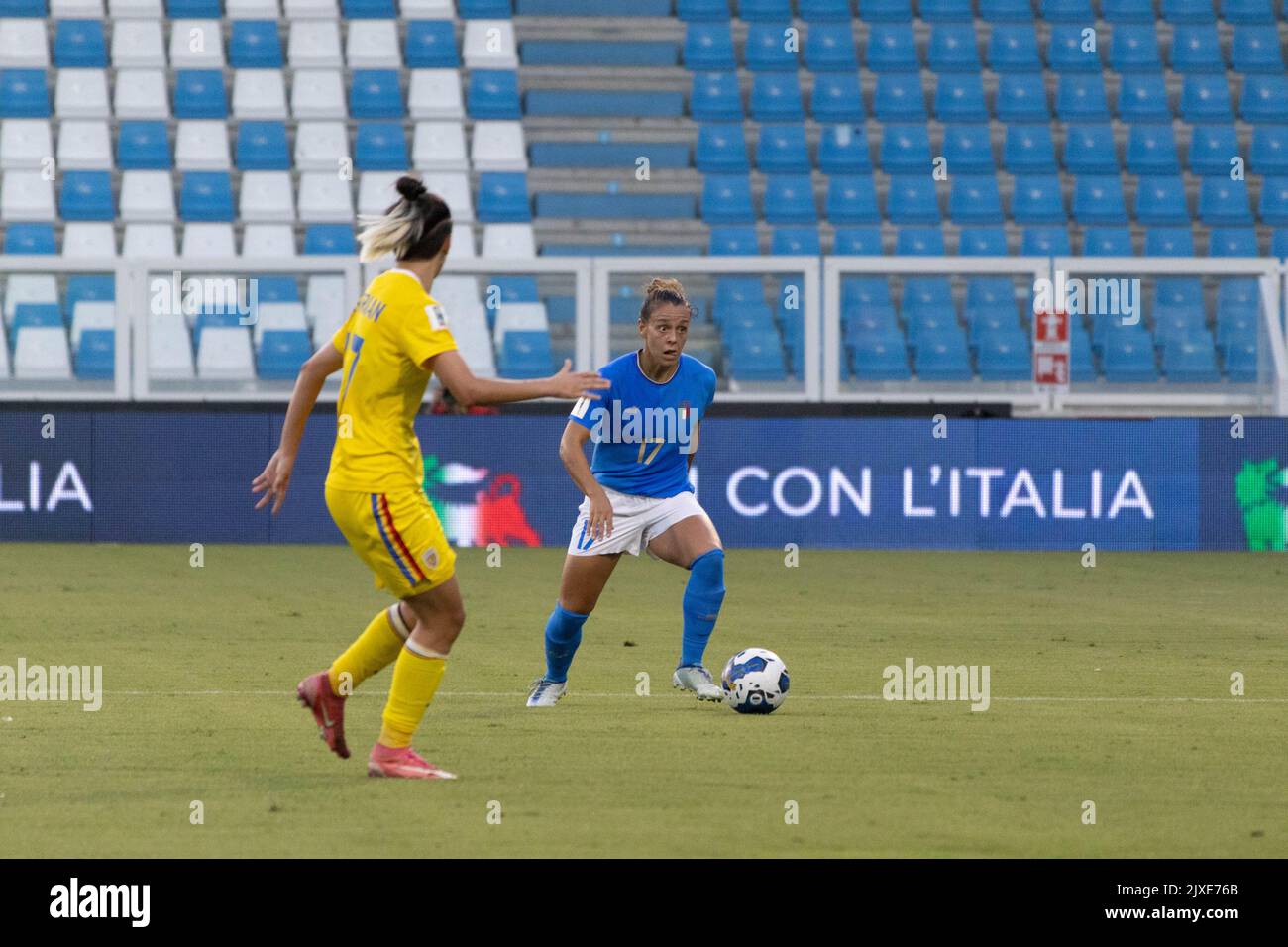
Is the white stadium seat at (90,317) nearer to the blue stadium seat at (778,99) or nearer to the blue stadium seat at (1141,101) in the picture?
the blue stadium seat at (778,99)

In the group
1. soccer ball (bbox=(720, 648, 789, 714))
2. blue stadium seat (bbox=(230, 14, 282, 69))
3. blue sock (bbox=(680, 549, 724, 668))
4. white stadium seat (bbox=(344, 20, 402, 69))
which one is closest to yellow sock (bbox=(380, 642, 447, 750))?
soccer ball (bbox=(720, 648, 789, 714))

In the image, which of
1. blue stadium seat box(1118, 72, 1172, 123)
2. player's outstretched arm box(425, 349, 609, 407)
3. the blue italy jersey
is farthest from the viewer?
blue stadium seat box(1118, 72, 1172, 123)

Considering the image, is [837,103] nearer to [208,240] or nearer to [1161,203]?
[1161,203]

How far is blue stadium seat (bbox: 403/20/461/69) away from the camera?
27.2 meters

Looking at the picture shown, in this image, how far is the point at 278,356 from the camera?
1948cm

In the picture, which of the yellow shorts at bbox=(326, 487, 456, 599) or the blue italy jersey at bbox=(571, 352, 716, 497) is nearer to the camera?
the yellow shorts at bbox=(326, 487, 456, 599)

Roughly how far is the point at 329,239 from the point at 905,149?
7.49 meters

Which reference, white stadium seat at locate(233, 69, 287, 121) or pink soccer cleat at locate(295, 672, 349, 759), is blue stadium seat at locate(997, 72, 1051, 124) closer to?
white stadium seat at locate(233, 69, 287, 121)

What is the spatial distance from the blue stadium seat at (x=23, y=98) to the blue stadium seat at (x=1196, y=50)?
591 inches

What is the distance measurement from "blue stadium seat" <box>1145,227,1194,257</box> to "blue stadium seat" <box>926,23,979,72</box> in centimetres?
356

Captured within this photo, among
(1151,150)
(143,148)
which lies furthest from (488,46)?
(1151,150)

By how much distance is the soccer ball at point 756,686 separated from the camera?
9086 mm

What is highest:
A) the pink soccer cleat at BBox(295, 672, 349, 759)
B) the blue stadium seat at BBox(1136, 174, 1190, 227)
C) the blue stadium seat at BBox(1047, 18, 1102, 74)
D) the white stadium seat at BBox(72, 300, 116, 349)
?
the blue stadium seat at BBox(1047, 18, 1102, 74)
